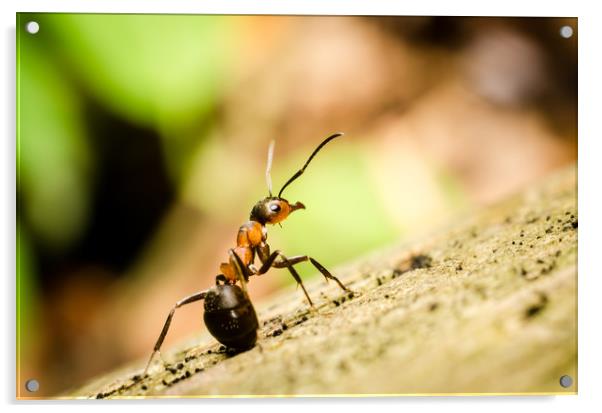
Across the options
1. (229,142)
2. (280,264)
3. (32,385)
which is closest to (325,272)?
(280,264)

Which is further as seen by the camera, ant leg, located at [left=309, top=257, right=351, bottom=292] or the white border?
the white border

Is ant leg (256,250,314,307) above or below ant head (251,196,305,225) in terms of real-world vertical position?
below

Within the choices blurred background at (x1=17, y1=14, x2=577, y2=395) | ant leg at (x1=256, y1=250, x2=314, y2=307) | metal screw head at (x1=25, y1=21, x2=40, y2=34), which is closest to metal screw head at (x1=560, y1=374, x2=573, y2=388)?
ant leg at (x1=256, y1=250, x2=314, y2=307)

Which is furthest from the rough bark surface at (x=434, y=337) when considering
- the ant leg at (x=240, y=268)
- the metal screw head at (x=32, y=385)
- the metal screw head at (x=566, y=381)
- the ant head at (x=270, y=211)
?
the metal screw head at (x=32, y=385)

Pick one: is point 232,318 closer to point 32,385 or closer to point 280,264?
point 280,264

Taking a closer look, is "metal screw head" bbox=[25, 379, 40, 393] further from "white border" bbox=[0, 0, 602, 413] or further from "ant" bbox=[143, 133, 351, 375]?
"ant" bbox=[143, 133, 351, 375]

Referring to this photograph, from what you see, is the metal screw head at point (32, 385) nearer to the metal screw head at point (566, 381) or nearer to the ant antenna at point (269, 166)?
the ant antenna at point (269, 166)

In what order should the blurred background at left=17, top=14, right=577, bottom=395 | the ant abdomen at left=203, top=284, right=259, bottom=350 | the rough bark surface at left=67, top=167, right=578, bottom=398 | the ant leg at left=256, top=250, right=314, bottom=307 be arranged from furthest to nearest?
the blurred background at left=17, top=14, right=577, bottom=395 < the ant leg at left=256, top=250, right=314, bottom=307 < the ant abdomen at left=203, top=284, right=259, bottom=350 < the rough bark surface at left=67, top=167, right=578, bottom=398
